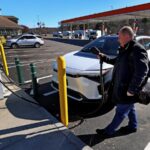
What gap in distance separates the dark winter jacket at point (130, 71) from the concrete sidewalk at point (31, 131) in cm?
106

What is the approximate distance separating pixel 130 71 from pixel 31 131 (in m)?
2.16

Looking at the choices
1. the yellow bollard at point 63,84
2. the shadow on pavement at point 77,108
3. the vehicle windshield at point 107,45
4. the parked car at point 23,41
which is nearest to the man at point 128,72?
the yellow bollard at point 63,84

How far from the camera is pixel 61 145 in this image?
143 inches

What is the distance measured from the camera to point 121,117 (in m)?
3.72

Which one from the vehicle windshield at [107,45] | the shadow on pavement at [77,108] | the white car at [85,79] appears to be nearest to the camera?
the white car at [85,79]

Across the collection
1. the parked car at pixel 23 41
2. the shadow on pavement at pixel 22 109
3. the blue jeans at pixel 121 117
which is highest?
the blue jeans at pixel 121 117

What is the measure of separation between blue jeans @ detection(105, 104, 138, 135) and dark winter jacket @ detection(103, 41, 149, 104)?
15 cm

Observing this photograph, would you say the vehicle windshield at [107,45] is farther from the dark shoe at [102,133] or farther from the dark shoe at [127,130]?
the dark shoe at [102,133]

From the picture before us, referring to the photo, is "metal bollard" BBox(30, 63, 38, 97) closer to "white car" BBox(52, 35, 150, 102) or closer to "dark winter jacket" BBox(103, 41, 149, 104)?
"white car" BBox(52, 35, 150, 102)

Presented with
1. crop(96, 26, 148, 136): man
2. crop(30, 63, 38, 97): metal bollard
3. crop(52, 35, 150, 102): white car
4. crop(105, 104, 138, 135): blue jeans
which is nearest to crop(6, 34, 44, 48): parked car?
crop(30, 63, 38, 97): metal bollard

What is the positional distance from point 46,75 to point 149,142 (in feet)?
18.9

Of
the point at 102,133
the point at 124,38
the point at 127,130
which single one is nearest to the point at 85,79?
the point at 102,133

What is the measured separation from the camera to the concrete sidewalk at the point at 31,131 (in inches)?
143

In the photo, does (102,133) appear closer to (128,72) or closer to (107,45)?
(128,72)
